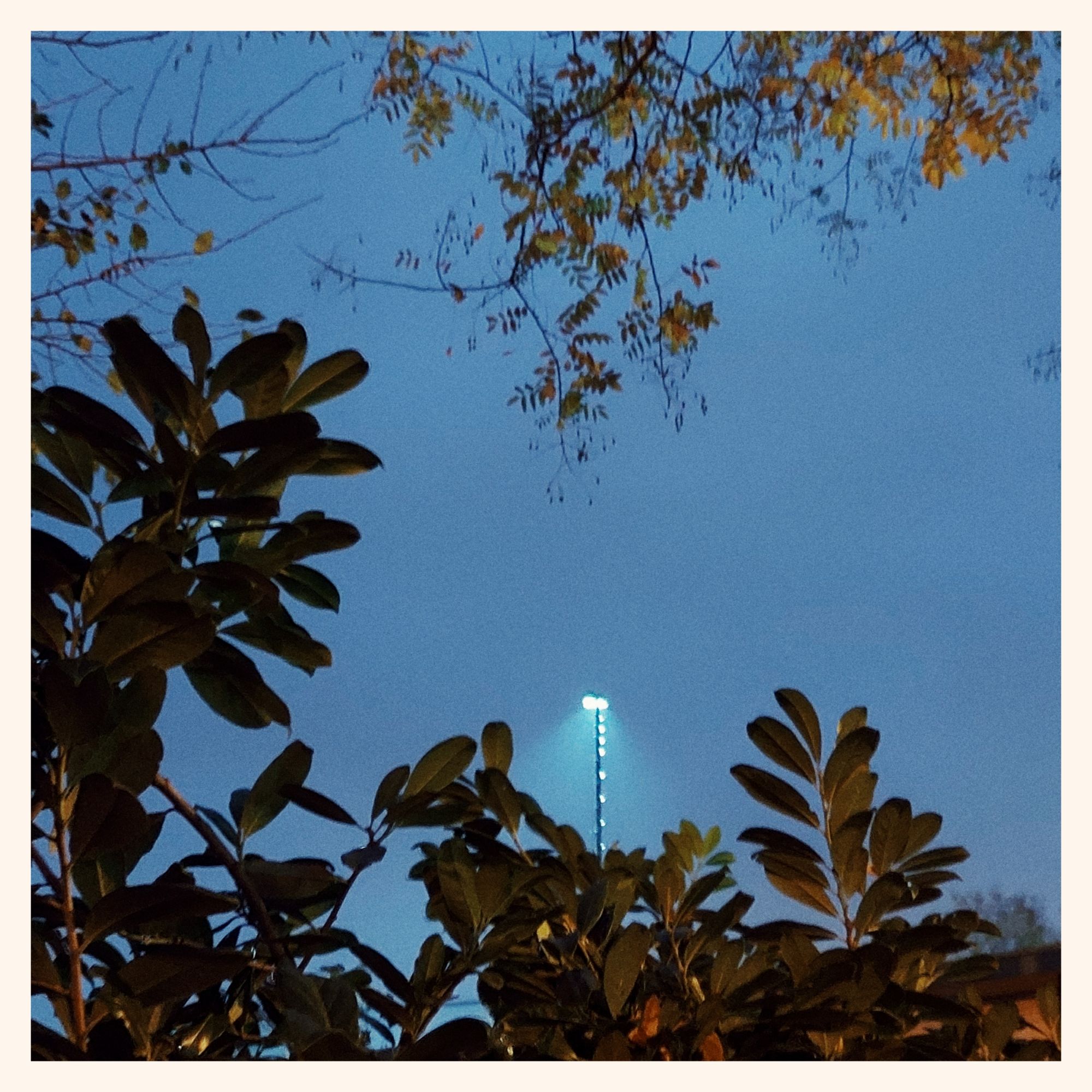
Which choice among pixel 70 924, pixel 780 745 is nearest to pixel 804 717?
pixel 780 745

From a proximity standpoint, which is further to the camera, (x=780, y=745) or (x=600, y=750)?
(x=600, y=750)

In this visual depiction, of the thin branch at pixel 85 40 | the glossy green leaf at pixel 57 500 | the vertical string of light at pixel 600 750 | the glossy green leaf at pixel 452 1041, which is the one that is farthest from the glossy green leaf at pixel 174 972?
the vertical string of light at pixel 600 750

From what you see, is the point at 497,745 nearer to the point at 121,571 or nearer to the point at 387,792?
the point at 387,792

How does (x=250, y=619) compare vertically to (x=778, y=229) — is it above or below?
below

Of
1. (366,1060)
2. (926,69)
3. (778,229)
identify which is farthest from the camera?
(778,229)
